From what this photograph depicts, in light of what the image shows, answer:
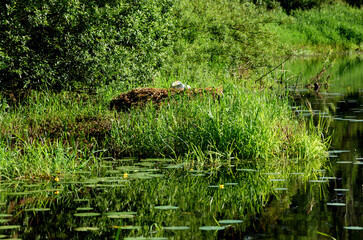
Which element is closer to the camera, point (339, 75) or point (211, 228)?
point (211, 228)

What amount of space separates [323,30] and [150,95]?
27.6 metres

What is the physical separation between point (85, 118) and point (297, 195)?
192 inches

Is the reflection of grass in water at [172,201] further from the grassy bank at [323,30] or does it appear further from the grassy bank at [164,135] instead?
the grassy bank at [323,30]

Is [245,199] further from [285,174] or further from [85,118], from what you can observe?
[85,118]

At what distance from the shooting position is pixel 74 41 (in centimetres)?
1114

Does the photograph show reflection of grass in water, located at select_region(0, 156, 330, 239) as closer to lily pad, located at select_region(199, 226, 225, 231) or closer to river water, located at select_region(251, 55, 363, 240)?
lily pad, located at select_region(199, 226, 225, 231)

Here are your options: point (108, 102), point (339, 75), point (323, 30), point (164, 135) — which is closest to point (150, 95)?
point (108, 102)

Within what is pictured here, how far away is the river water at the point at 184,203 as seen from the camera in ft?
16.9

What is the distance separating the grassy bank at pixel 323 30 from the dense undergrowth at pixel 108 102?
20.2 meters

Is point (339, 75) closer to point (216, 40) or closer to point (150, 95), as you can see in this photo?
point (216, 40)

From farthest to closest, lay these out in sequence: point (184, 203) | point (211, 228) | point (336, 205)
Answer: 1. point (184, 203)
2. point (336, 205)
3. point (211, 228)

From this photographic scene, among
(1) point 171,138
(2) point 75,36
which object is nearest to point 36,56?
(2) point 75,36

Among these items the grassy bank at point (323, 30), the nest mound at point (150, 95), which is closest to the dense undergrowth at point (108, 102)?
the nest mound at point (150, 95)

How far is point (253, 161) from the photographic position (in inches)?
338
